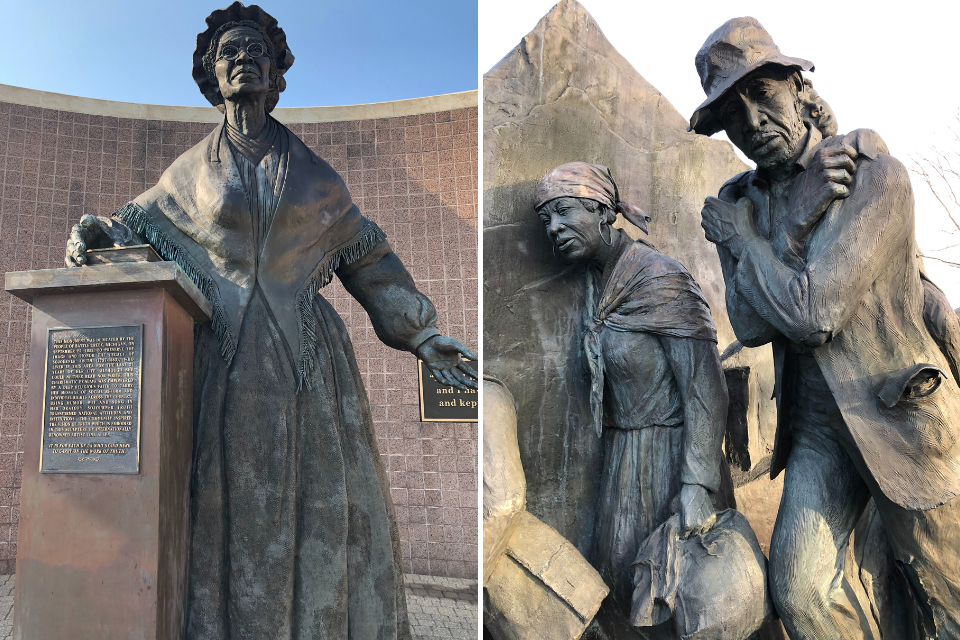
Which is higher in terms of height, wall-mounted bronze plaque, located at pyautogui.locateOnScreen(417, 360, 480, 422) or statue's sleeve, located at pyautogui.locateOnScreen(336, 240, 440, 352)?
statue's sleeve, located at pyautogui.locateOnScreen(336, 240, 440, 352)

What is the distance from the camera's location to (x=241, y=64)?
3041 millimetres

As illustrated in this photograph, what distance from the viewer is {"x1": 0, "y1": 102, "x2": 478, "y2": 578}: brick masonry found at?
654 centimetres

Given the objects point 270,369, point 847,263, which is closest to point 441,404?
point 270,369

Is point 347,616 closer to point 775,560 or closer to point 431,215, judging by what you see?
point 775,560

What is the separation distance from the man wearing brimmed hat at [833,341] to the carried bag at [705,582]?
0.10 meters

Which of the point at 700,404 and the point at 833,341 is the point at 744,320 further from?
the point at 700,404

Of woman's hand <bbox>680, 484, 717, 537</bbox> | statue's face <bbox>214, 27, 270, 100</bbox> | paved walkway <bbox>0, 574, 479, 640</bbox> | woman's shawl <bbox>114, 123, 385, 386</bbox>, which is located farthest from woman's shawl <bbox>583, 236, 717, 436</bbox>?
paved walkway <bbox>0, 574, 479, 640</bbox>

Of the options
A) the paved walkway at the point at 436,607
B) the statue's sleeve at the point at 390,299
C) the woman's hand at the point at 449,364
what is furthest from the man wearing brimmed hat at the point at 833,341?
the paved walkway at the point at 436,607

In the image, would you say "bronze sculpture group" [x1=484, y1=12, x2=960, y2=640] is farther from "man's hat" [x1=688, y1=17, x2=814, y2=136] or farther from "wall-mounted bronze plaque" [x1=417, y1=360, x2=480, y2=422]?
"wall-mounted bronze plaque" [x1=417, y1=360, x2=480, y2=422]

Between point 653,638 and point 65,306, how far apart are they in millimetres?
2566

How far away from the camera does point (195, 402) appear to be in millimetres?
2844

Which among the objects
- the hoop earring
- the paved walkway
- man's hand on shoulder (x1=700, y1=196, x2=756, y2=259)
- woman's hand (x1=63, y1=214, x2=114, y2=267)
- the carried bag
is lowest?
the paved walkway

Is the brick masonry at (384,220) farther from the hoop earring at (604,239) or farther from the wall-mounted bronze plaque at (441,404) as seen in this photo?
the hoop earring at (604,239)

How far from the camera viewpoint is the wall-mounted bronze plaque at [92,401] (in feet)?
8.26
